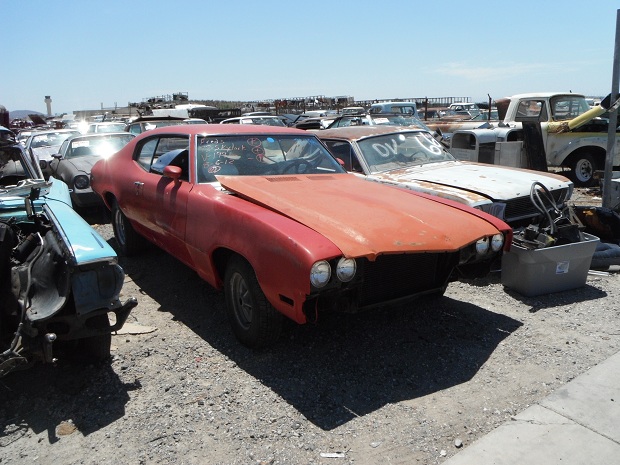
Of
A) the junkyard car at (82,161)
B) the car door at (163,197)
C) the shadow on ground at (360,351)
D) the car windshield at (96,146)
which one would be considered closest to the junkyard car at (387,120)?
the car windshield at (96,146)

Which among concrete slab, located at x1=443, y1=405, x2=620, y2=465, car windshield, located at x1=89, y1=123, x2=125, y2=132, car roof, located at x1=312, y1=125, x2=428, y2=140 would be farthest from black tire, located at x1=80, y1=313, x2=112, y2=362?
car windshield, located at x1=89, y1=123, x2=125, y2=132

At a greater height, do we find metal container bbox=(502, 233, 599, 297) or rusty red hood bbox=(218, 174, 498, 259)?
rusty red hood bbox=(218, 174, 498, 259)

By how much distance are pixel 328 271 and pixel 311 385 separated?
81cm

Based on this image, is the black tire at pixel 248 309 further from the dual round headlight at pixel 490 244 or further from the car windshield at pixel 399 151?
the car windshield at pixel 399 151

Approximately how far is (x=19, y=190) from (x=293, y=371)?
252 cm

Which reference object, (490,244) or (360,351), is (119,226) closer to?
(360,351)

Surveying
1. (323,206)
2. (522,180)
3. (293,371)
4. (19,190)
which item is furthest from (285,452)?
(522,180)

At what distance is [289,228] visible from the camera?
3.30m

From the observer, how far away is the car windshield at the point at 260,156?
176 inches

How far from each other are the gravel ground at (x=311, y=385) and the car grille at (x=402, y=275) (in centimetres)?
44

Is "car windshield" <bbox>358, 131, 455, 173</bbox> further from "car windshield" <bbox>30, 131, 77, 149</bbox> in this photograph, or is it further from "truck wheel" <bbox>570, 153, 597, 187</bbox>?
"car windshield" <bbox>30, 131, 77, 149</bbox>

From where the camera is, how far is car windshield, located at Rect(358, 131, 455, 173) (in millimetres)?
6402

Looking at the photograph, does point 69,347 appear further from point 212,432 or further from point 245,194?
point 245,194

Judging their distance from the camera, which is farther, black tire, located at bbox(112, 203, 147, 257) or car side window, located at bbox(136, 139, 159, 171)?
black tire, located at bbox(112, 203, 147, 257)
